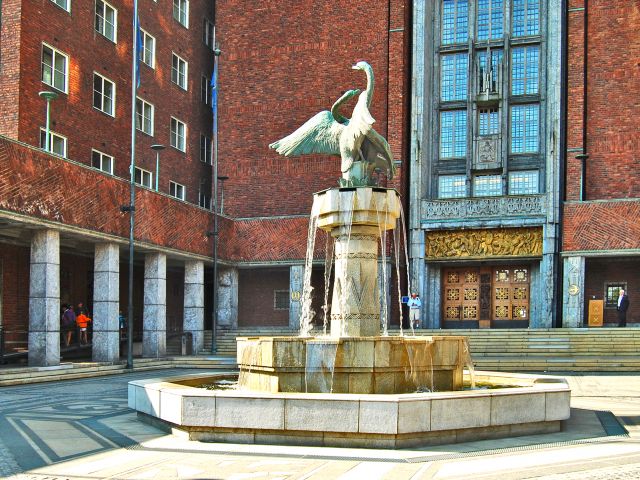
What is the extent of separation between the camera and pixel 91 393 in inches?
780

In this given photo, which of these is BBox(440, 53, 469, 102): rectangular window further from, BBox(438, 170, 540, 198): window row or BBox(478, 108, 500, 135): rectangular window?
BBox(438, 170, 540, 198): window row

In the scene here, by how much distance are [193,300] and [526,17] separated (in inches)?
764

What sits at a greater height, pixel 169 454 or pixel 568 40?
pixel 568 40

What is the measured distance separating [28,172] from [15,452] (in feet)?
45.2

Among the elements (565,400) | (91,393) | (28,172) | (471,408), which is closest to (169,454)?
(471,408)

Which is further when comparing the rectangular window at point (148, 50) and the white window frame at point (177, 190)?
the white window frame at point (177, 190)

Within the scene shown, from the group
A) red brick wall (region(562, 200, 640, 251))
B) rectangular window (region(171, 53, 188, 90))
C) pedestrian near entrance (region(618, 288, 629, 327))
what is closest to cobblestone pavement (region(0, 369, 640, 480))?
pedestrian near entrance (region(618, 288, 629, 327))

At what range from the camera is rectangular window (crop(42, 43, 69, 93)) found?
98.9ft

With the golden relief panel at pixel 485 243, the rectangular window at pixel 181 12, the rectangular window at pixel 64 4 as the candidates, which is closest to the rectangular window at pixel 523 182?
the golden relief panel at pixel 485 243

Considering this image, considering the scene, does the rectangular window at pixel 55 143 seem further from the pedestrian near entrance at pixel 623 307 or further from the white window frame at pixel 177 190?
the pedestrian near entrance at pixel 623 307

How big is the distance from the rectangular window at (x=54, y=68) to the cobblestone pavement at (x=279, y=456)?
18.2 metres

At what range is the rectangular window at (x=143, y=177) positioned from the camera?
37219 millimetres

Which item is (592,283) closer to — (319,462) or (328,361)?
(328,361)

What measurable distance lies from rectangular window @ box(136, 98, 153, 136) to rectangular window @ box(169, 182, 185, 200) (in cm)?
317
